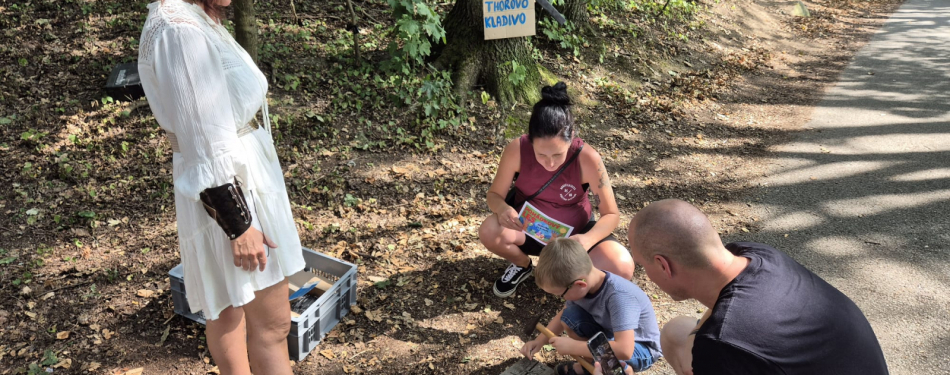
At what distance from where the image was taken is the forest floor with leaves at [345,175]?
123 inches

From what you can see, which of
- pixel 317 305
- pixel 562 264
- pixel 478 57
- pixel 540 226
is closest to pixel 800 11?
pixel 478 57

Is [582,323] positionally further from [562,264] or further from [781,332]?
[781,332]

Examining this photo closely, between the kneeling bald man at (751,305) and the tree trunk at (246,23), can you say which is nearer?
the kneeling bald man at (751,305)

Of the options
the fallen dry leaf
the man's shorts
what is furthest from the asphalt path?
the fallen dry leaf

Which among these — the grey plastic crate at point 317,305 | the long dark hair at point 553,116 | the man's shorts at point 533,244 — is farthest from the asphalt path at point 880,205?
the grey plastic crate at point 317,305

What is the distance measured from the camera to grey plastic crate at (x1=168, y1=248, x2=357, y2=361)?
288cm

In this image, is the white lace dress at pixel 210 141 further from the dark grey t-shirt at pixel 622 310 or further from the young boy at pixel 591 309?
the dark grey t-shirt at pixel 622 310

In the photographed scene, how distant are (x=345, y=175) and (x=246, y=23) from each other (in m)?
1.60

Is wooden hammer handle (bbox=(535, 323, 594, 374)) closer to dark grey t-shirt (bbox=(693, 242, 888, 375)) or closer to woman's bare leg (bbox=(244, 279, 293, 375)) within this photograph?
dark grey t-shirt (bbox=(693, 242, 888, 375))

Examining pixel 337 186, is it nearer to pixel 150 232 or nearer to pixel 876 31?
pixel 150 232

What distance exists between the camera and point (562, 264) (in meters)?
2.54

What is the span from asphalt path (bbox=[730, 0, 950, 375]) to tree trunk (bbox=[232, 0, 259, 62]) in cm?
432

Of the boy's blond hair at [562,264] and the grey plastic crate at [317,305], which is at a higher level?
the boy's blond hair at [562,264]

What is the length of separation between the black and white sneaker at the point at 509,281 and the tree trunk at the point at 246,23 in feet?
10.3
